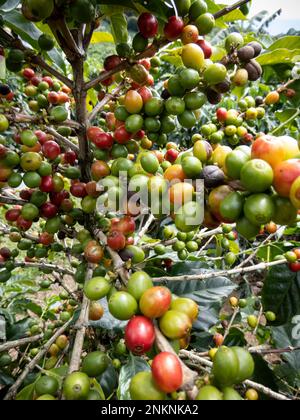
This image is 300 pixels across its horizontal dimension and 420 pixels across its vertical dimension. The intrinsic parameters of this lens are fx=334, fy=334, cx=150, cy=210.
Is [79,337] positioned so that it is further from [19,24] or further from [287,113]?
[287,113]

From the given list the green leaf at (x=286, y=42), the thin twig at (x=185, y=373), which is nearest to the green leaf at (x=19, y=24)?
the green leaf at (x=286, y=42)

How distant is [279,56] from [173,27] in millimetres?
641

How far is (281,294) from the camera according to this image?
1908mm

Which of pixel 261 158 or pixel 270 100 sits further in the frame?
pixel 270 100

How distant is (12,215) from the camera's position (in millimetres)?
1416

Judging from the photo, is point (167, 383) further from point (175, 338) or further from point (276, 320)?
point (276, 320)

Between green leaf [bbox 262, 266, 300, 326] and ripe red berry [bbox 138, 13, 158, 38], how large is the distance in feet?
4.68

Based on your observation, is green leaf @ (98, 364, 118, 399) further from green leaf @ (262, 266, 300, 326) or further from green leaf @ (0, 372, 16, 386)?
green leaf @ (262, 266, 300, 326)

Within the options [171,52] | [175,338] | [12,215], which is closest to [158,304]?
[175,338]

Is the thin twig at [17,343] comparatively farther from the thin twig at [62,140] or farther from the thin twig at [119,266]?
the thin twig at [62,140]

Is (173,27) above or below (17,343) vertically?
above

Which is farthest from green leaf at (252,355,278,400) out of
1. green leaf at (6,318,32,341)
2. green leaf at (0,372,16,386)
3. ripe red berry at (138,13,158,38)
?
ripe red berry at (138,13,158,38)

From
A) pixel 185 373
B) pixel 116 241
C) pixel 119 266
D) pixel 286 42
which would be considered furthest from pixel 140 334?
pixel 286 42
